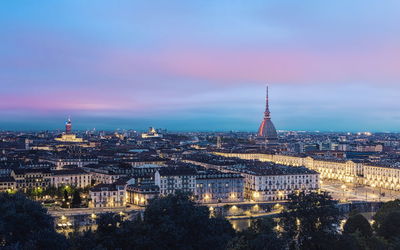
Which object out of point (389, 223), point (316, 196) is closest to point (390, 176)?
point (389, 223)

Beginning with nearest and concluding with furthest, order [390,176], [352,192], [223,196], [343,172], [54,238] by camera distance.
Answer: [54,238] → [223,196] → [352,192] → [390,176] → [343,172]

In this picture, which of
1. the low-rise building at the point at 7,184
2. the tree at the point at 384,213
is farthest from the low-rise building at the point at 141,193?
the tree at the point at 384,213

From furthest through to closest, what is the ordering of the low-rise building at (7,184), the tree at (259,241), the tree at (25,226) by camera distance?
the low-rise building at (7,184)
the tree at (259,241)
the tree at (25,226)

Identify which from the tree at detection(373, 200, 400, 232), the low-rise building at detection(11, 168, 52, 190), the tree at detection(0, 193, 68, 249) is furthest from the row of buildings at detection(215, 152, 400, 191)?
the tree at detection(0, 193, 68, 249)

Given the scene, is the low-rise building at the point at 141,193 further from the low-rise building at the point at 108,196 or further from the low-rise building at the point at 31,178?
the low-rise building at the point at 31,178

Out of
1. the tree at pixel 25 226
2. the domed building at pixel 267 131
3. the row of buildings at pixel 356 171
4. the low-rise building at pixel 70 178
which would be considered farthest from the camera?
the domed building at pixel 267 131

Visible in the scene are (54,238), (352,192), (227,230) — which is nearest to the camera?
(54,238)

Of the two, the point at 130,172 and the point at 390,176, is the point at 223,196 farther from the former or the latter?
the point at 390,176
